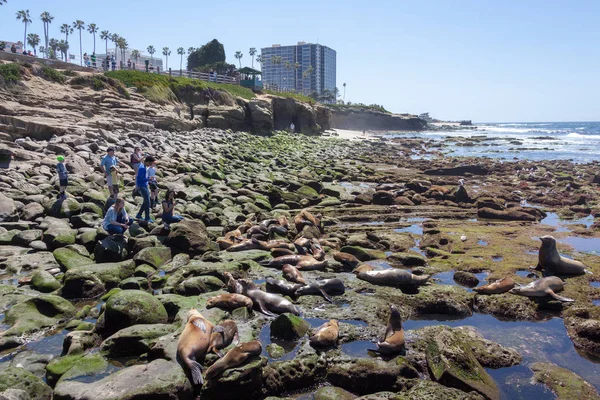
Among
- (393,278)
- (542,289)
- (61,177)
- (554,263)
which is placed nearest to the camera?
(542,289)

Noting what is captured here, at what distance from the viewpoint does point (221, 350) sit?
6516mm

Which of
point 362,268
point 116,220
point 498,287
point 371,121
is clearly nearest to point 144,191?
point 116,220

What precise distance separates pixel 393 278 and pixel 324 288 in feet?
5.43

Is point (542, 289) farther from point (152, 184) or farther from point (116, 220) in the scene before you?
point (152, 184)

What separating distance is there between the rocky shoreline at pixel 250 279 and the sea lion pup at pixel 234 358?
0.31 ft

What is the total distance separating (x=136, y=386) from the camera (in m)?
5.29

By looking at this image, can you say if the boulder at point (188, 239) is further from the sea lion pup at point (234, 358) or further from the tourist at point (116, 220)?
the sea lion pup at point (234, 358)

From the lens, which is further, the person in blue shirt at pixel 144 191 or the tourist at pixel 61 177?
the tourist at pixel 61 177

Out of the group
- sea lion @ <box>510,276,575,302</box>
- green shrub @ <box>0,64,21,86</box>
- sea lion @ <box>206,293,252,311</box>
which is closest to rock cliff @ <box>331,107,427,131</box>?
green shrub @ <box>0,64,21,86</box>

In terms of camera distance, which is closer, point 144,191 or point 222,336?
point 222,336

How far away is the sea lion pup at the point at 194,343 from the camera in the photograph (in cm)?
585

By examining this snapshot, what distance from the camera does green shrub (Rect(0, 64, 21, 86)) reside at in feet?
76.2

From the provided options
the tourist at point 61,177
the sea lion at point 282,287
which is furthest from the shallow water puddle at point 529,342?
the tourist at point 61,177

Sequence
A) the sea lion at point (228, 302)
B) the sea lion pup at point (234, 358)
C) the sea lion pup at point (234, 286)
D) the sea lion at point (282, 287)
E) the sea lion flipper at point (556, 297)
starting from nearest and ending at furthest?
1. the sea lion pup at point (234, 358)
2. the sea lion at point (228, 302)
3. the sea lion pup at point (234, 286)
4. the sea lion flipper at point (556, 297)
5. the sea lion at point (282, 287)
